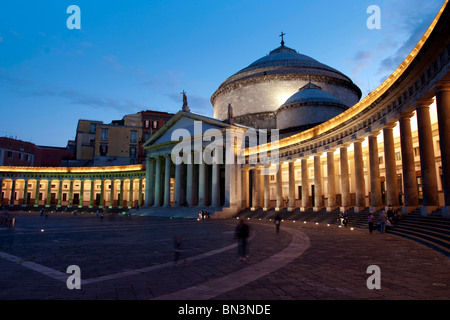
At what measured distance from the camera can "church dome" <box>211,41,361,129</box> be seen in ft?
182

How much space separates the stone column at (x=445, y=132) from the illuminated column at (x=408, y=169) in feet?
13.1

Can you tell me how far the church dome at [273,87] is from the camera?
5559cm

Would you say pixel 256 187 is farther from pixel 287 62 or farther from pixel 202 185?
pixel 287 62

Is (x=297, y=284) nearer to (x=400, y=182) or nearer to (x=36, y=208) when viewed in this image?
(x=400, y=182)

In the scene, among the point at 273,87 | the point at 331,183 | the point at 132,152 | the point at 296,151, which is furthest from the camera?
the point at 132,152

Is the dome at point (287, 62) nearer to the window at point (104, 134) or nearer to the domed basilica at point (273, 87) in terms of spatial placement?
the domed basilica at point (273, 87)

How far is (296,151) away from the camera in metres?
35.3

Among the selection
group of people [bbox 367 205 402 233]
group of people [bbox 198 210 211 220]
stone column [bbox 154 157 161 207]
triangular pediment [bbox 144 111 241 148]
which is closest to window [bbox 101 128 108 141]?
triangular pediment [bbox 144 111 241 148]

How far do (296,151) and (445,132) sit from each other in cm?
2060

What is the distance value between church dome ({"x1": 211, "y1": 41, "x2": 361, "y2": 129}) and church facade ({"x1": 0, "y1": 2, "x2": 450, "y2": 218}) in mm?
179

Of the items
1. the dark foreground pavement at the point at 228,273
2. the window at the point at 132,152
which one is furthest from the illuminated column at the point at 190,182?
the window at the point at 132,152

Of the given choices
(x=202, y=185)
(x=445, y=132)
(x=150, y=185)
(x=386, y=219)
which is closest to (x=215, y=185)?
(x=202, y=185)

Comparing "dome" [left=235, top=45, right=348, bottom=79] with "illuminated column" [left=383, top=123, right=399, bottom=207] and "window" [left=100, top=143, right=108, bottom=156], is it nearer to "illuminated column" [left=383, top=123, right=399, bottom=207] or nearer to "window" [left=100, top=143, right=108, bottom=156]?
"window" [left=100, top=143, right=108, bottom=156]
